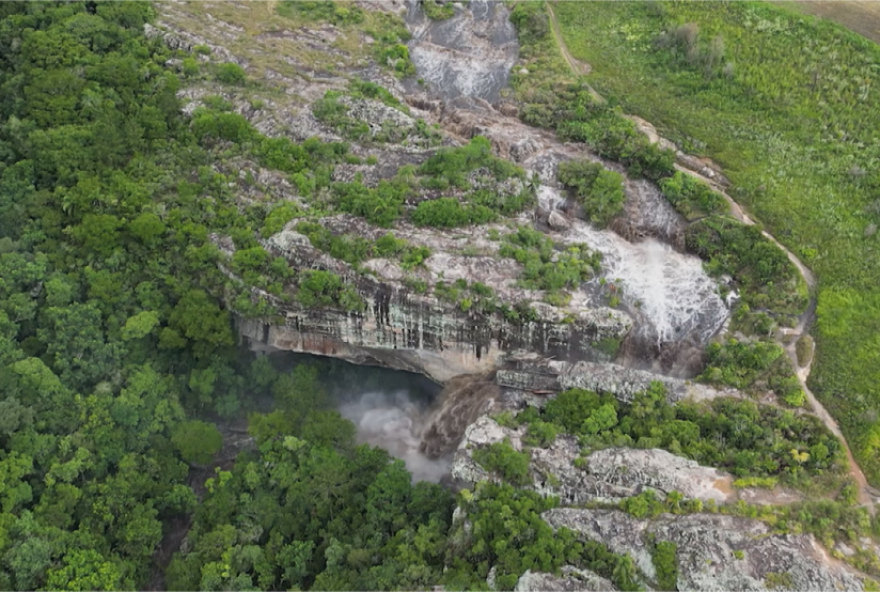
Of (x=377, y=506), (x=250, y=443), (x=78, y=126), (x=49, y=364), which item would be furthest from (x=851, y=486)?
(x=78, y=126)

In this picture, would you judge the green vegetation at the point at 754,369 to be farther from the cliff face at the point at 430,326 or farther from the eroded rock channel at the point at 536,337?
the cliff face at the point at 430,326

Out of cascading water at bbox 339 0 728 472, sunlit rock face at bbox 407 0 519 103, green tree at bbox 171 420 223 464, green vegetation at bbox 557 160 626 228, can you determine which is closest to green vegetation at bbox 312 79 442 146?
cascading water at bbox 339 0 728 472

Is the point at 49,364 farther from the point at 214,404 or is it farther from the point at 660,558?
the point at 660,558

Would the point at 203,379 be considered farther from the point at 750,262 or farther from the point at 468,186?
the point at 750,262

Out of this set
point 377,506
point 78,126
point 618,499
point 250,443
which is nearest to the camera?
point 618,499

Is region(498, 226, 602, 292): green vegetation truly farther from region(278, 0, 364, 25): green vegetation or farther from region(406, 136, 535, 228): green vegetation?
region(278, 0, 364, 25): green vegetation

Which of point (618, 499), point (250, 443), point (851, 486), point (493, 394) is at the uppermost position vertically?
point (851, 486)
